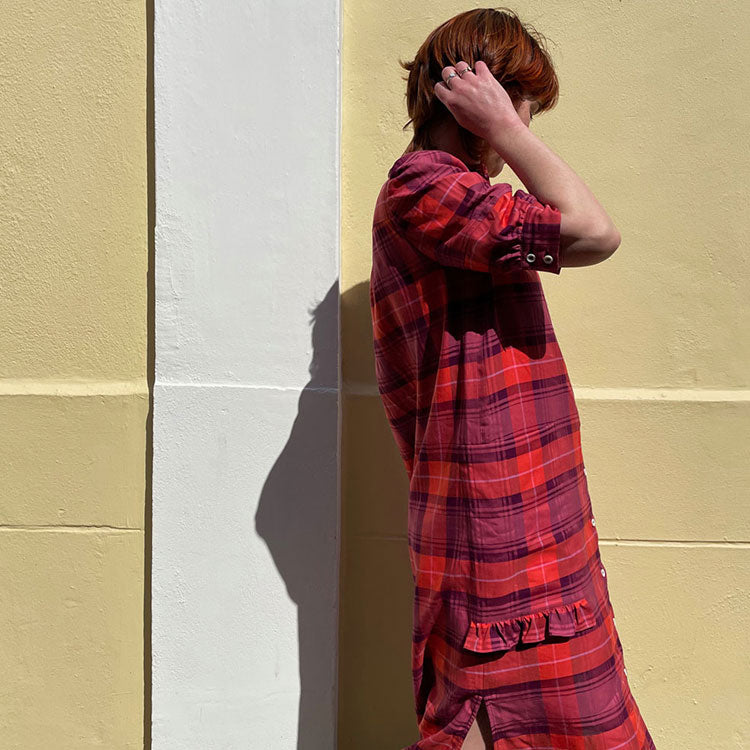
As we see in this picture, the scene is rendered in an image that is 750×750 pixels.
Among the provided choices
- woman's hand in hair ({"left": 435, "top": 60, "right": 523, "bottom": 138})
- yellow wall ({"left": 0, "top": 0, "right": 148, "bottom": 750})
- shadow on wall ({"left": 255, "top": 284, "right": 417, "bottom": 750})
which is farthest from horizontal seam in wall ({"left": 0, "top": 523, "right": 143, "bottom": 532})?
woman's hand in hair ({"left": 435, "top": 60, "right": 523, "bottom": 138})

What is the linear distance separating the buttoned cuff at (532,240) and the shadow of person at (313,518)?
773 millimetres

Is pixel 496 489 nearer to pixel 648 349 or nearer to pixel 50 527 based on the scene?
pixel 648 349

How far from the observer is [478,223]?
1.35 meters

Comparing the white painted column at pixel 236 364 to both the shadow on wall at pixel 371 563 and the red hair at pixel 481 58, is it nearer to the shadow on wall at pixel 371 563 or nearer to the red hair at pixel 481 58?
the shadow on wall at pixel 371 563

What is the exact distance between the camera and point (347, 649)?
2189 mm

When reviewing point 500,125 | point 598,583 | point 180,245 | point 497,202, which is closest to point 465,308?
point 497,202

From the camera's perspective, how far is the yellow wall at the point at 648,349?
2127mm

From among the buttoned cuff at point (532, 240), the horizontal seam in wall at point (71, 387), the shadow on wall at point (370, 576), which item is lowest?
the shadow on wall at point (370, 576)

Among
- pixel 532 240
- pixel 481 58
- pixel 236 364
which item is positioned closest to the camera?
pixel 532 240

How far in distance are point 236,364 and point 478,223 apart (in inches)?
35.0

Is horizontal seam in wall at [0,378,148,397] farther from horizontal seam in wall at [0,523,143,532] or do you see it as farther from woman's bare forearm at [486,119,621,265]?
woman's bare forearm at [486,119,621,265]

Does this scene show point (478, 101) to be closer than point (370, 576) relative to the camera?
Yes

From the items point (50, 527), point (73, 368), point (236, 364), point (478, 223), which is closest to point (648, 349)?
point (478, 223)

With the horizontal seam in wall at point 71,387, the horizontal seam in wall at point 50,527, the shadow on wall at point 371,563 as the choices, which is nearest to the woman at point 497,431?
the shadow on wall at point 371,563
